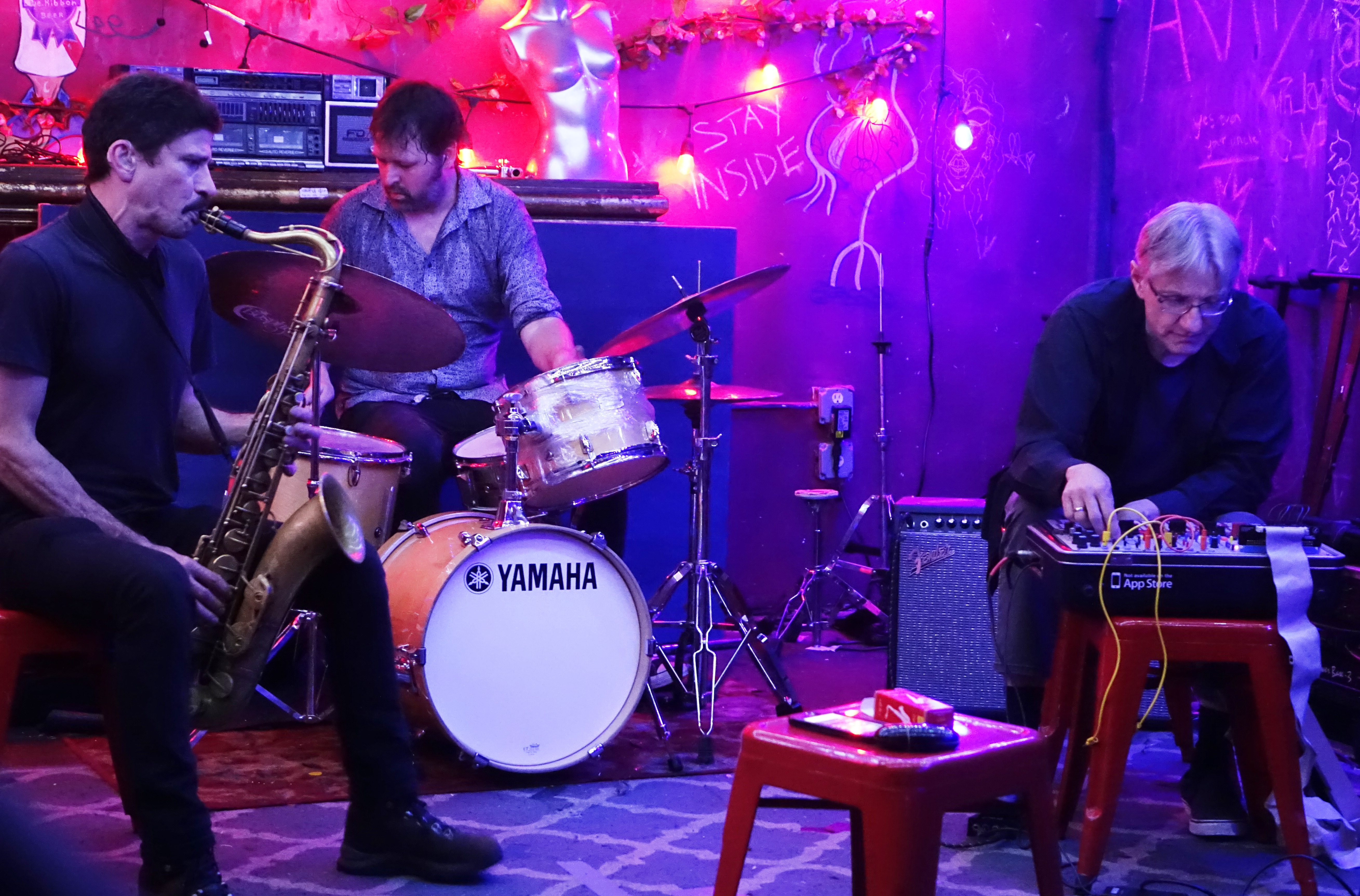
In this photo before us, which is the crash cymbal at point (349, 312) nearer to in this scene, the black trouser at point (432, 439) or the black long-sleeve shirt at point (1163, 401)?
the black trouser at point (432, 439)

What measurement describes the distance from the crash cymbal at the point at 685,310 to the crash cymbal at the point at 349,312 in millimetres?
446

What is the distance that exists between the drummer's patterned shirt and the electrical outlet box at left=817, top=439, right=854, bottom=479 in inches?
79.0

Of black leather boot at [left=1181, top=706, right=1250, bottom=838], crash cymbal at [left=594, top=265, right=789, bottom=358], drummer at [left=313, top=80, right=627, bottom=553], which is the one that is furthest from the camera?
drummer at [left=313, top=80, right=627, bottom=553]

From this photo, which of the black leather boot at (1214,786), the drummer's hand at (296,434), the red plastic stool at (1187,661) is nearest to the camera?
the red plastic stool at (1187,661)

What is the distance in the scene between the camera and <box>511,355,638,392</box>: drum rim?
3461mm

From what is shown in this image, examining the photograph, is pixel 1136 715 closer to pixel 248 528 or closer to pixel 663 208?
pixel 248 528

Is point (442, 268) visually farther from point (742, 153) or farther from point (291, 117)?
point (742, 153)

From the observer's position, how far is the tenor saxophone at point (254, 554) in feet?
9.16

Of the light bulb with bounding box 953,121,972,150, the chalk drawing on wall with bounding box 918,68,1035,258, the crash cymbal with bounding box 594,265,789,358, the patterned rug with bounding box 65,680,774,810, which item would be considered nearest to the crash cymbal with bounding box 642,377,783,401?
the crash cymbal with bounding box 594,265,789,358

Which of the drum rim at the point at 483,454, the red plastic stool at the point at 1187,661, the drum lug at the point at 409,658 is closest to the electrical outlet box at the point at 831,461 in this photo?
the drum rim at the point at 483,454

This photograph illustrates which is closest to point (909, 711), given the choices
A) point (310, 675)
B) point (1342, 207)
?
point (310, 675)

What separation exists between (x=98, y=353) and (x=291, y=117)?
2.14 m

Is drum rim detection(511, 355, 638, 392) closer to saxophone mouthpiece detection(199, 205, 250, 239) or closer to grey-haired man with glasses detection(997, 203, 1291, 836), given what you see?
saxophone mouthpiece detection(199, 205, 250, 239)

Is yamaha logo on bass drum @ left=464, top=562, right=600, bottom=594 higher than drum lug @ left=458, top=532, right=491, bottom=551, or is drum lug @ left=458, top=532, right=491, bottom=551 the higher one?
drum lug @ left=458, top=532, right=491, bottom=551
